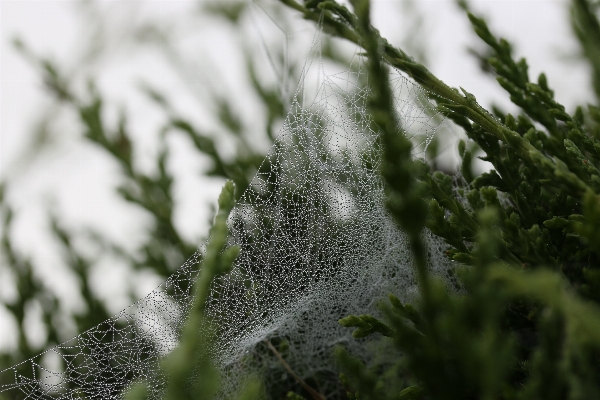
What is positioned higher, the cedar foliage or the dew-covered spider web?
the dew-covered spider web

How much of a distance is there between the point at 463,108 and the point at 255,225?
0.42m

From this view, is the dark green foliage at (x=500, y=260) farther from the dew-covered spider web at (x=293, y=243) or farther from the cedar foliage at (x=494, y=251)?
the dew-covered spider web at (x=293, y=243)

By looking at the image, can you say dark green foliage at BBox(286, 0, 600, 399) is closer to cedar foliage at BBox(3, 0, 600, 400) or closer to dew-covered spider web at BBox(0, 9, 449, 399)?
cedar foliage at BBox(3, 0, 600, 400)

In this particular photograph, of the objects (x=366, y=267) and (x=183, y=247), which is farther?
(x=183, y=247)

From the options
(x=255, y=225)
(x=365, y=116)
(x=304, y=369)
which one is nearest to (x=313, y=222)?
(x=255, y=225)

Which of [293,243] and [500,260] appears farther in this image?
[293,243]

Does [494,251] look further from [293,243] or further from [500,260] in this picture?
[293,243]

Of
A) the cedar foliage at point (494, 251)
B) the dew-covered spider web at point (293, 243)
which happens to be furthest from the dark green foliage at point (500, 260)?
the dew-covered spider web at point (293, 243)

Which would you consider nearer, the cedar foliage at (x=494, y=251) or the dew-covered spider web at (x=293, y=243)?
the cedar foliage at (x=494, y=251)

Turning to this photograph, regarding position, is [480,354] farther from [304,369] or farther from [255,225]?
[304,369]

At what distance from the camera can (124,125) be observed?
174 cm

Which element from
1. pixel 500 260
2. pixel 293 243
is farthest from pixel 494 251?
pixel 293 243

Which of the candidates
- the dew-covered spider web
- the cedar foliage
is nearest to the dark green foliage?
the cedar foliage

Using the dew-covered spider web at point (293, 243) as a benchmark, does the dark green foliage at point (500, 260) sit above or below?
below
